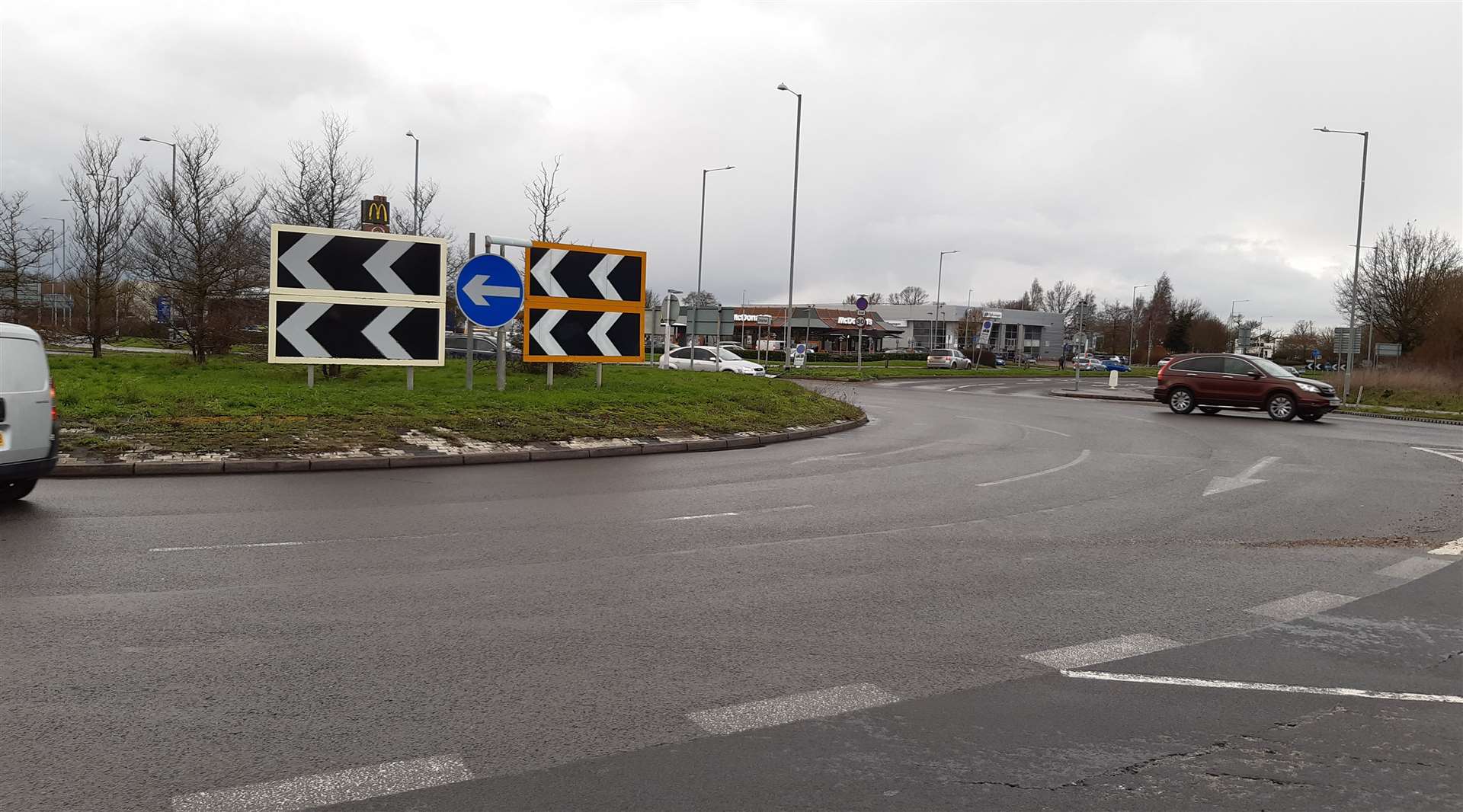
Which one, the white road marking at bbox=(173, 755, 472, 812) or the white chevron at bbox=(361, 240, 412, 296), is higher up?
the white chevron at bbox=(361, 240, 412, 296)

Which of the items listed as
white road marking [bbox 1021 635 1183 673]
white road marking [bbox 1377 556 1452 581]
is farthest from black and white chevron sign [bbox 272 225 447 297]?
white road marking [bbox 1021 635 1183 673]

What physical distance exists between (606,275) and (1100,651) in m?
17.2

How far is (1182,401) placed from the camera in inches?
1112

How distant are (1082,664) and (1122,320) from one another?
138 meters

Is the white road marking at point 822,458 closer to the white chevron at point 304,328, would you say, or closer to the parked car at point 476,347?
the white chevron at point 304,328

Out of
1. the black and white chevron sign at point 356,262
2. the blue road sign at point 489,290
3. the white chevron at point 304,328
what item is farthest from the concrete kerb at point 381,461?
the white chevron at point 304,328

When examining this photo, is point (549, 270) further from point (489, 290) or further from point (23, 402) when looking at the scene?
point (23, 402)

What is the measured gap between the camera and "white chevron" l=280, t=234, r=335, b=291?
1858 cm

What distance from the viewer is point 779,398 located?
23.4 m

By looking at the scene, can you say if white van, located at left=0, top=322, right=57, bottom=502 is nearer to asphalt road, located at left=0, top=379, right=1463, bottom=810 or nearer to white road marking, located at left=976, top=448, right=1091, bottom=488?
asphalt road, located at left=0, top=379, right=1463, bottom=810

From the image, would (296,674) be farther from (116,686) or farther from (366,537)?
(366,537)

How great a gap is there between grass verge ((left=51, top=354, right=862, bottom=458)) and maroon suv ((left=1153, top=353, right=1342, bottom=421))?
9.97m

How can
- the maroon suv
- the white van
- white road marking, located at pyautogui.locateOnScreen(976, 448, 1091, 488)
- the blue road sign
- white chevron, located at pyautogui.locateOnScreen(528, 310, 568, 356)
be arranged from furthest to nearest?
the maroon suv → white chevron, located at pyautogui.locateOnScreen(528, 310, 568, 356) → the blue road sign → white road marking, located at pyautogui.locateOnScreen(976, 448, 1091, 488) → the white van

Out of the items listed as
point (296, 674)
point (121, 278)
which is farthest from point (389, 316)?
point (121, 278)
